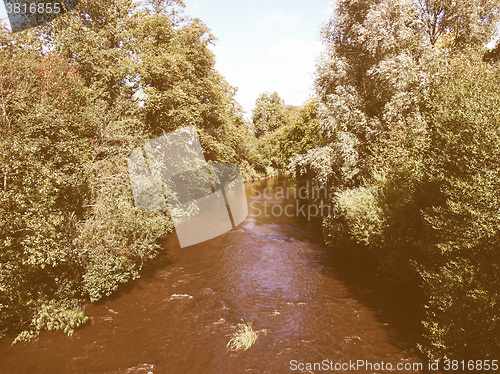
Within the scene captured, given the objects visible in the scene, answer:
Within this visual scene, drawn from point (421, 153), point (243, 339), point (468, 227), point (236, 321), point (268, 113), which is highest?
point (268, 113)

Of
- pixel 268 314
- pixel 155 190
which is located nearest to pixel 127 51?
pixel 155 190

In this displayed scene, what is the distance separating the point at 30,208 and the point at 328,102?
1868 centimetres

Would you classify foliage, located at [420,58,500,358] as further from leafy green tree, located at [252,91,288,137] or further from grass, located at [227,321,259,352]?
leafy green tree, located at [252,91,288,137]

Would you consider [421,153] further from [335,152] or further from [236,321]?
[236,321]

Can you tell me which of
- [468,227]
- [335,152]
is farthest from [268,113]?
[468,227]

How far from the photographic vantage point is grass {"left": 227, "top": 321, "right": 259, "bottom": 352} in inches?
425

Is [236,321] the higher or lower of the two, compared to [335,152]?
lower

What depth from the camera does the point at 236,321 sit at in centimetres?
A: 1259

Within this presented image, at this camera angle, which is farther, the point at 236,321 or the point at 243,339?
the point at 236,321

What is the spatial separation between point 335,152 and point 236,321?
12.8 m

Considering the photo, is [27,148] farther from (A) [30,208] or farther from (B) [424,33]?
(B) [424,33]

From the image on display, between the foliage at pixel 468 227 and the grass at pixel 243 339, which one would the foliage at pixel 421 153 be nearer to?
the foliage at pixel 468 227

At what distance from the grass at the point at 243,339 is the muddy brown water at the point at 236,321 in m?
0.25

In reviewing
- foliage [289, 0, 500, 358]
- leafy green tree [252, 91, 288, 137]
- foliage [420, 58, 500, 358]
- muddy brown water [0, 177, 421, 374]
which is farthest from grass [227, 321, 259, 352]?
leafy green tree [252, 91, 288, 137]
